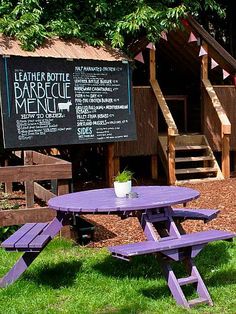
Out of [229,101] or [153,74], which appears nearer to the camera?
[153,74]

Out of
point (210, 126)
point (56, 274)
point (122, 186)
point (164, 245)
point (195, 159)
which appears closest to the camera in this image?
point (164, 245)

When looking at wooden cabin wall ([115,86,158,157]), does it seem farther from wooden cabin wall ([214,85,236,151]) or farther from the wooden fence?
the wooden fence

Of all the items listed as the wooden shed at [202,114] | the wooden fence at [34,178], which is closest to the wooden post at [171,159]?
the wooden shed at [202,114]

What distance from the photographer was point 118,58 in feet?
33.6

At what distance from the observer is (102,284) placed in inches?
195

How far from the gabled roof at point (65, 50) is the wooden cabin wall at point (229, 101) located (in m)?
3.42

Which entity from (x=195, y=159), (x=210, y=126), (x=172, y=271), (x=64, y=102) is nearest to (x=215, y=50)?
(x=210, y=126)

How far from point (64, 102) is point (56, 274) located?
16.6 feet

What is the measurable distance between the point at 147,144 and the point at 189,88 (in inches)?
164

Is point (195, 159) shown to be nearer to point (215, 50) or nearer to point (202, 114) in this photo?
point (202, 114)

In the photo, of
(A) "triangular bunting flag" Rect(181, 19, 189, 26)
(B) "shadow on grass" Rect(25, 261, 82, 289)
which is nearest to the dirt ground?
(B) "shadow on grass" Rect(25, 261, 82, 289)

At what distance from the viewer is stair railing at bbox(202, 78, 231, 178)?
452 inches

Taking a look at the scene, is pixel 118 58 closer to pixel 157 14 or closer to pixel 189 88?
pixel 157 14

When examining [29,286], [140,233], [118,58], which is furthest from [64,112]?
[29,286]
